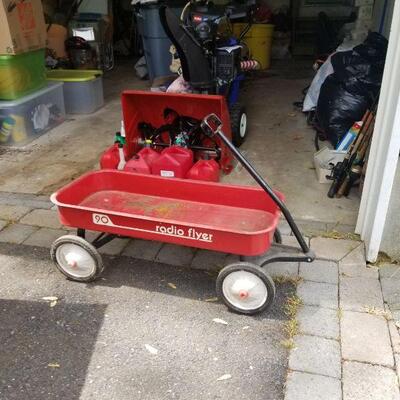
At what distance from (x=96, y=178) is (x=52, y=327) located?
37.2 inches

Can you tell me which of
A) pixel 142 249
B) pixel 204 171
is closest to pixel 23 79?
pixel 204 171

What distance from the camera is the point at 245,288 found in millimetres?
2225

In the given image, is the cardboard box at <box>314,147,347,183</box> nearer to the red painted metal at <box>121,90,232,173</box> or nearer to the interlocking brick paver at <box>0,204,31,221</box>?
the red painted metal at <box>121,90,232,173</box>

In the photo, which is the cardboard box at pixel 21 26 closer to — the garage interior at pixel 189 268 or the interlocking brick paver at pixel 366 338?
the garage interior at pixel 189 268

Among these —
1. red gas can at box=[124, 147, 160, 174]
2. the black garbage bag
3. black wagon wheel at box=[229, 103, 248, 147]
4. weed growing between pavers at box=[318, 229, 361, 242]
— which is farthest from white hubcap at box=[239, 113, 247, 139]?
weed growing between pavers at box=[318, 229, 361, 242]

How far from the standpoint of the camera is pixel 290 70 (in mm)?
7543

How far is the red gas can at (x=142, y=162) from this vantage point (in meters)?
3.39

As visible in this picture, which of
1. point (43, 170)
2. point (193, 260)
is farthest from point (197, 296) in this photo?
point (43, 170)

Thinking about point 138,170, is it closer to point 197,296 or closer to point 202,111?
point 202,111

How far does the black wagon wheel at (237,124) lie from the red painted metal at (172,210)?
168 cm

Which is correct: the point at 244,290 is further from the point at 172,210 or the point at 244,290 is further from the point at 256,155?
the point at 256,155

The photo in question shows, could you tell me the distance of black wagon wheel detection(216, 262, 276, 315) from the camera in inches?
86.0

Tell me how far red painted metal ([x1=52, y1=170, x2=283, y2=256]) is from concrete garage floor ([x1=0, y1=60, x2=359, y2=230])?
754mm

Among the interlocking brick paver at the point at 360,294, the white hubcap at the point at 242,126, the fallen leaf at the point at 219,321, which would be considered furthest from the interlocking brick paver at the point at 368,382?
the white hubcap at the point at 242,126
